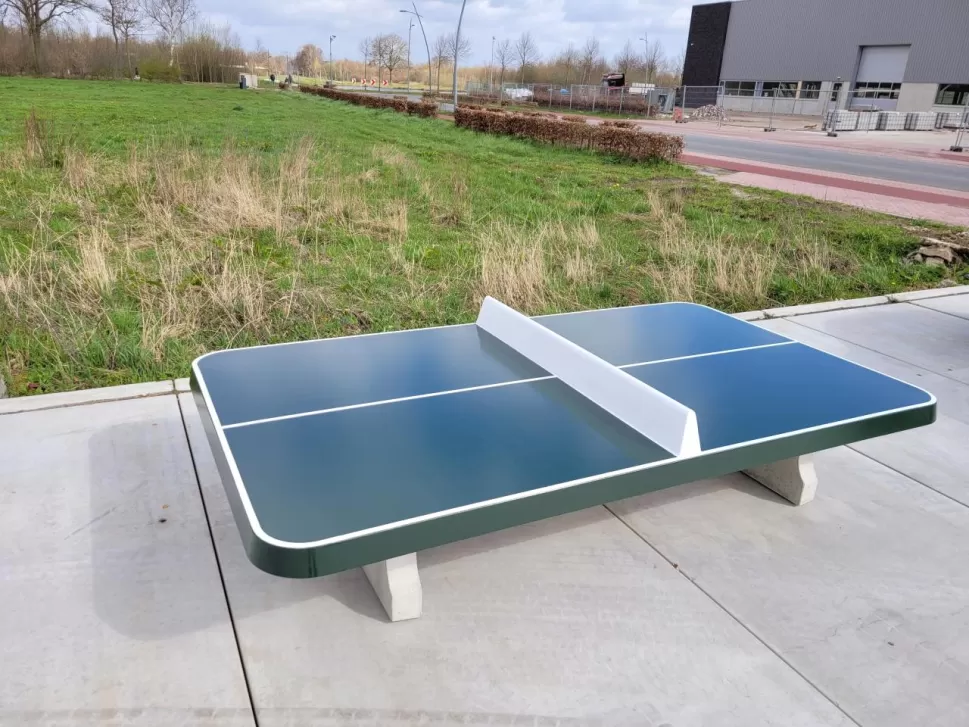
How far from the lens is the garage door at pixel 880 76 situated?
1901 inches

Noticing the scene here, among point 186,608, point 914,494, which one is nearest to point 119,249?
point 186,608

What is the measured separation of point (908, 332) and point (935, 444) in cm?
222

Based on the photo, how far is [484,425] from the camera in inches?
107

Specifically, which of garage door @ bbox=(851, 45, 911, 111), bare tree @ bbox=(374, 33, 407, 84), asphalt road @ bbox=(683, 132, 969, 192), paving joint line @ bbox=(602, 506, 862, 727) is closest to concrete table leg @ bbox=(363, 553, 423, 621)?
paving joint line @ bbox=(602, 506, 862, 727)

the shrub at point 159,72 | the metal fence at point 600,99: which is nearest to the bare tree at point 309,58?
the shrub at point 159,72

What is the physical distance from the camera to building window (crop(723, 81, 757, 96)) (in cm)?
5878

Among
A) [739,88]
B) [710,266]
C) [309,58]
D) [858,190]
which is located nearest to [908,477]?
[710,266]

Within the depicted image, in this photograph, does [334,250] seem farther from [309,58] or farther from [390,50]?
[309,58]

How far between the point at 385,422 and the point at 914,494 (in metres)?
2.53

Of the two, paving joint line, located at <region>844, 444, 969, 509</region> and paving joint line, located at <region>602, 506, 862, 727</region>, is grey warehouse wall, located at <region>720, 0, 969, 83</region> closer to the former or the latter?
paving joint line, located at <region>844, 444, 969, 509</region>

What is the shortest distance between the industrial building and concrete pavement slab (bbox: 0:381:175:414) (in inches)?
1760

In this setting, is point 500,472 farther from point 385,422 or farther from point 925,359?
point 925,359

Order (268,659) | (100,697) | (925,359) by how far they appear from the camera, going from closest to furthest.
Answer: (100,697) < (268,659) < (925,359)

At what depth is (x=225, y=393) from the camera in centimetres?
293
